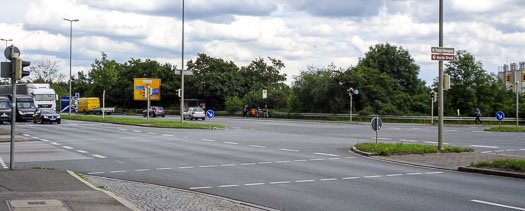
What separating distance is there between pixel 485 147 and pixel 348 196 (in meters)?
13.1

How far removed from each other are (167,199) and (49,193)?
6.11 ft

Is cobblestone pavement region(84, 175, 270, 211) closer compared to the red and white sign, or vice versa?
cobblestone pavement region(84, 175, 270, 211)

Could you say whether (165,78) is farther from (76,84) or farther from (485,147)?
(485,147)

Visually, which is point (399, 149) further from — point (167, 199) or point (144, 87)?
point (144, 87)

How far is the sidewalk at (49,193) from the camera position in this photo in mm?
7570

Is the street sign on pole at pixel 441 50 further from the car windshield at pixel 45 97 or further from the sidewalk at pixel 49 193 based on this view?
the car windshield at pixel 45 97

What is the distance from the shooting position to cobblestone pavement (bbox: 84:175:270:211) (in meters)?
8.38

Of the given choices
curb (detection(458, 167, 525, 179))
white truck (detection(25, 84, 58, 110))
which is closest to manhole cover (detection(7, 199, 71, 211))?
curb (detection(458, 167, 525, 179))

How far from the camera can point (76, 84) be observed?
127 meters

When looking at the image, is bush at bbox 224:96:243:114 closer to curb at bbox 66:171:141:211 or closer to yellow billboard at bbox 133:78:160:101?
yellow billboard at bbox 133:78:160:101

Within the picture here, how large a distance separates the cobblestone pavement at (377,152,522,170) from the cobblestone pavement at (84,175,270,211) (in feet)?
23.5

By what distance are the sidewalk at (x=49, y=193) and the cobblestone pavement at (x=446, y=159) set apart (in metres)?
8.96

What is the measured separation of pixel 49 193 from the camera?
8688 mm

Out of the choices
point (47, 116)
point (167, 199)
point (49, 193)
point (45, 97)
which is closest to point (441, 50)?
point (167, 199)
